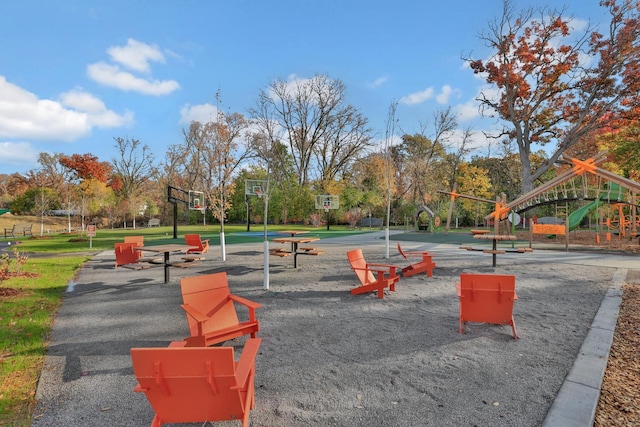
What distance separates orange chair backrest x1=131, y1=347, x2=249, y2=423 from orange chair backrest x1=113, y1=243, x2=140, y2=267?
831 cm

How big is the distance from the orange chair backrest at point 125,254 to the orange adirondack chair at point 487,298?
8594mm

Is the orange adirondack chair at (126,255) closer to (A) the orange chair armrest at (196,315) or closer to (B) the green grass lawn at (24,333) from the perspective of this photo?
(B) the green grass lawn at (24,333)

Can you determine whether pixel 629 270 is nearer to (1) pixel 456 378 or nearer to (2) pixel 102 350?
(1) pixel 456 378

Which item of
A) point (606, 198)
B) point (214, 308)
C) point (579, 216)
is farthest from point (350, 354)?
point (579, 216)

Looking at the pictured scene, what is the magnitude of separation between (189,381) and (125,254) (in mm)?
8664

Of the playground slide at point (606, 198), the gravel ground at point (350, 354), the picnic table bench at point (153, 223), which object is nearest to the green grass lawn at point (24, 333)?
the gravel ground at point (350, 354)

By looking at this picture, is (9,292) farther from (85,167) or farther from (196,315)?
(85,167)

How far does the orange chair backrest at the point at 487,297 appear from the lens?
4.93 metres

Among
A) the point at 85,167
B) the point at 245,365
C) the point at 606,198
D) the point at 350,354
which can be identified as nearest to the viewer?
the point at 245,365

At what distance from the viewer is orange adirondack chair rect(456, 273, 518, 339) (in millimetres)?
4930


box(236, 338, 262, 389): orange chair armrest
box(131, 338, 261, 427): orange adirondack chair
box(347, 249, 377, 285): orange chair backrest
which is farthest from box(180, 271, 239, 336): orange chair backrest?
box(347, 249, 377, 285): orange chair backrest

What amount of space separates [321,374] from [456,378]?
141 cm

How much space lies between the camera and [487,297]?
5.02m

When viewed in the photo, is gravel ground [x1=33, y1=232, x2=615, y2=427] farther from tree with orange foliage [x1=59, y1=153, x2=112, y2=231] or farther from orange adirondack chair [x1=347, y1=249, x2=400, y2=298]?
tree with orange foliage [x1=59, y1=153, x2=112, y2=231]
